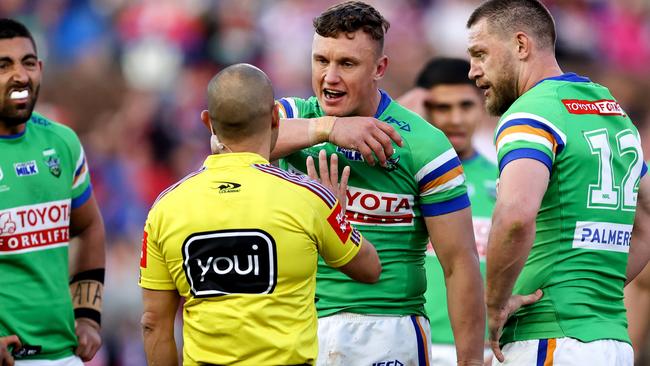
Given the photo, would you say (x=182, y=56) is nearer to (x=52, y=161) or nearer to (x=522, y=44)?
(x=52, y=161)

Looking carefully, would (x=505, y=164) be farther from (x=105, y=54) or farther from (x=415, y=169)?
(x=105, y=54)

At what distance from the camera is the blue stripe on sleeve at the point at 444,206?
5.64 metres

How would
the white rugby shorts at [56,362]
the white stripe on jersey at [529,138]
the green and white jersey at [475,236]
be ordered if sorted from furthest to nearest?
the green and white jersey at [475,236] < the white rugby shorts at [56,362] < the white stripe on jersey at [529,138]

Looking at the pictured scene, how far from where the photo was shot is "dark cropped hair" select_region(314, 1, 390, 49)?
5680 mm

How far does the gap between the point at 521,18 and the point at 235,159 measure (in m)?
1.76

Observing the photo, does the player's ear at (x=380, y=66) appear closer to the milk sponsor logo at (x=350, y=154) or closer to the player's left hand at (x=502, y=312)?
the milk sponsor logo at (x=350, y=154)

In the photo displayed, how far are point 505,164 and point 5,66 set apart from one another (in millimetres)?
2972

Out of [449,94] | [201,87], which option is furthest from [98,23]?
[449,94]

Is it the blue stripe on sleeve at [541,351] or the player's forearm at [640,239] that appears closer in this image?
the blue stripe on sleeve at [541,351]

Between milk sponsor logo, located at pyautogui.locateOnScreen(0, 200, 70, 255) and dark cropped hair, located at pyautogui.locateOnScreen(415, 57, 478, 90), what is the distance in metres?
3.25

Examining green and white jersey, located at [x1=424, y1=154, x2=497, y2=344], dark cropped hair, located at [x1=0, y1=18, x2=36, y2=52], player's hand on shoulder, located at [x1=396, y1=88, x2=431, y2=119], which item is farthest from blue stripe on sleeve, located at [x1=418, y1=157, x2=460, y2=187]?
player's hand on shoulder, located at [x1=396, y1=88, x2=431, y2=119]

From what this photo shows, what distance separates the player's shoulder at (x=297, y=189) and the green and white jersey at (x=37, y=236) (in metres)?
2.02

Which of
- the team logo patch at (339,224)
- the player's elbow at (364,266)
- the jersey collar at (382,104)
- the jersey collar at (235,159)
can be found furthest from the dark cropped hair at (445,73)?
the jersey collar at (235,159)

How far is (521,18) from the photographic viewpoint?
18.2ft
